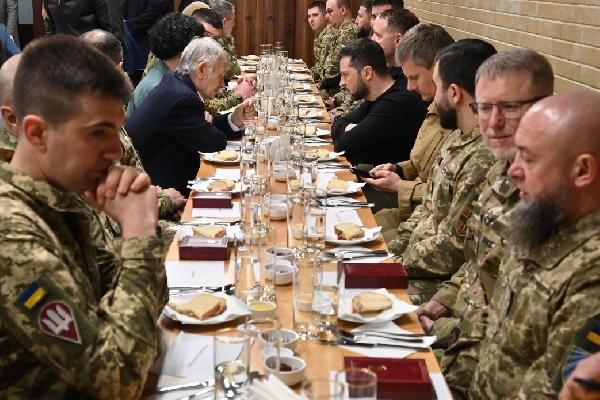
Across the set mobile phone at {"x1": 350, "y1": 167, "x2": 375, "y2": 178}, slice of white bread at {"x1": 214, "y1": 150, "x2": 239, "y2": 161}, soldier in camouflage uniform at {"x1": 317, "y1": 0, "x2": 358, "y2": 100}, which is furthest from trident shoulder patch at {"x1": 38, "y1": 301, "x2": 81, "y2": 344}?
soldier in camouflage uniform at {"x1": 317, "y1": 0, "x2": 358, "y2": 100}

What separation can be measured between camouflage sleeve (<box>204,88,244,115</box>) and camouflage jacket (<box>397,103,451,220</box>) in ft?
7.10

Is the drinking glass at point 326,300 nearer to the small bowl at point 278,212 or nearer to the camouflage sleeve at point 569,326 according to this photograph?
the camouflage sleeve at point 569,326

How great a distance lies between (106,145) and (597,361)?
1193 mm

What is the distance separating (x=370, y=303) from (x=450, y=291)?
0.88 metres

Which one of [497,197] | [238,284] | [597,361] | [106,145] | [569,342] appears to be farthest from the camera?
[497,197]

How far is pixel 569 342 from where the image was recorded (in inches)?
78.7

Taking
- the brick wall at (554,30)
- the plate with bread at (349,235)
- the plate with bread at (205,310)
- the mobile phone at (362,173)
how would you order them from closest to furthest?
the plate with bread at (205,310) < the plate with bread at (349,235) < the brick wall at (554,30) < the mobile phone at (362,173)

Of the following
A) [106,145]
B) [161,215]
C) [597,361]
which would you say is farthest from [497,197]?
[161,215]

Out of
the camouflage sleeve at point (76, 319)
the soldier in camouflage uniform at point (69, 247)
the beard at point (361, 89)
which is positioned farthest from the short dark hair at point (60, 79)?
the beard at point (361, 89)

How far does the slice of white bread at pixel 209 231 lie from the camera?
3.11 meters

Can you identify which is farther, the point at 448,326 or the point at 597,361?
the point at 448,326

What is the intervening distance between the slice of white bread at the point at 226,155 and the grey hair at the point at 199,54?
0.77 metres

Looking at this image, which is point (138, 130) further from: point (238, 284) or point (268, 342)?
point (268, 342)

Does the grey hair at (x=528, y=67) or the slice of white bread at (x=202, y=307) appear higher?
the grey hair at (x=528, y=67)
